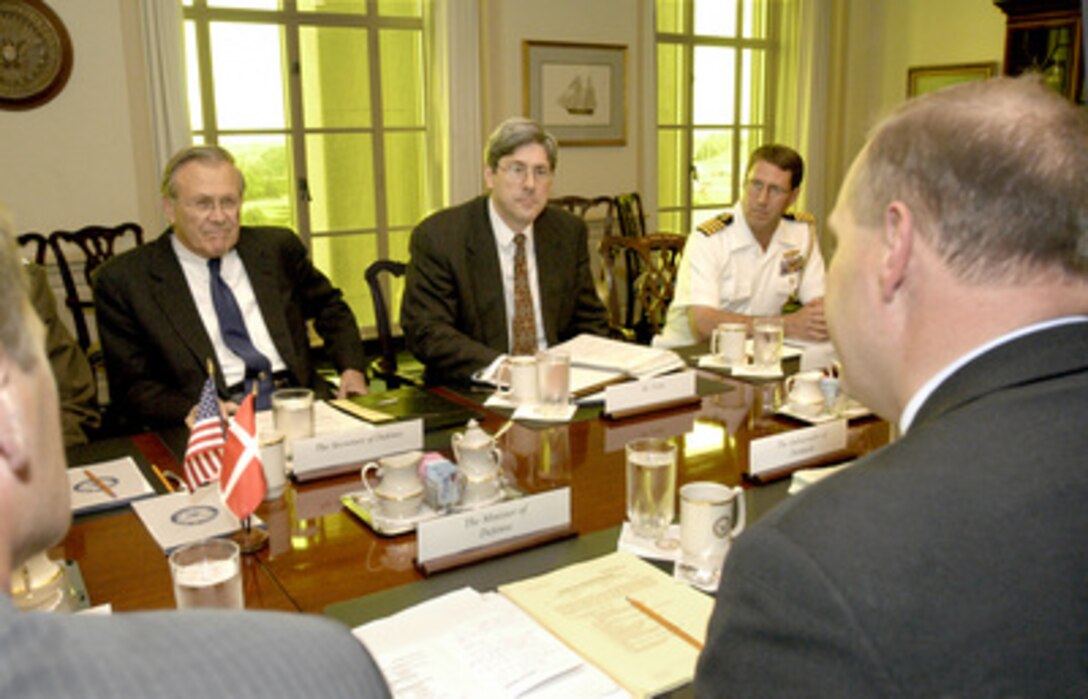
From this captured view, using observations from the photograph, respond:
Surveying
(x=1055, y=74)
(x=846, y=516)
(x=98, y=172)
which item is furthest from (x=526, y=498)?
(x=1055, y=74)

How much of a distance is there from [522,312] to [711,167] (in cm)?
501

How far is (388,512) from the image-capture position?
1.52 metres

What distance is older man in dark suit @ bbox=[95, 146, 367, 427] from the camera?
2619 millimetres

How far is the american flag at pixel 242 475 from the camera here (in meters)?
1.44

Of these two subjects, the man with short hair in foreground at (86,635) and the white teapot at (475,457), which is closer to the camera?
the man with short hair in foreground at (86,635)

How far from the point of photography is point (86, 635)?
480 mm

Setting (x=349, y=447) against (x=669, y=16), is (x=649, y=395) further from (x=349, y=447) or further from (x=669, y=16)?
(x=669, y=16)

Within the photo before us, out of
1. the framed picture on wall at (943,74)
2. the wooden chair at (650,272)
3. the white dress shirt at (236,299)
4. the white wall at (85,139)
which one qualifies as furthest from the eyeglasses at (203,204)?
the framed picture on wall at (943,74)

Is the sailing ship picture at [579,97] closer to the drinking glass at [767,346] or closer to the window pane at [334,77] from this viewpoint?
the window pane at [334,77]

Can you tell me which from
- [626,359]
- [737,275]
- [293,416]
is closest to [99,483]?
[293,416]

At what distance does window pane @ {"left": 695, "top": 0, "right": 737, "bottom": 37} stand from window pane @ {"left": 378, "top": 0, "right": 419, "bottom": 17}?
93.2 inches

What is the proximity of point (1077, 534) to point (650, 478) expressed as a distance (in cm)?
75

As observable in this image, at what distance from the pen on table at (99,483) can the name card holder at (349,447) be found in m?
0.33

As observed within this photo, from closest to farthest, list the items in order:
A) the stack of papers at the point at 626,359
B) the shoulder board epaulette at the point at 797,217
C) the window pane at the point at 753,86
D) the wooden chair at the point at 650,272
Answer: the stack of papers at the point at 626,359 < the shoulder board epaulette at the point at 797,217 < the wooden chair at the point at 650,272 < the window pane at the point at 753,86
